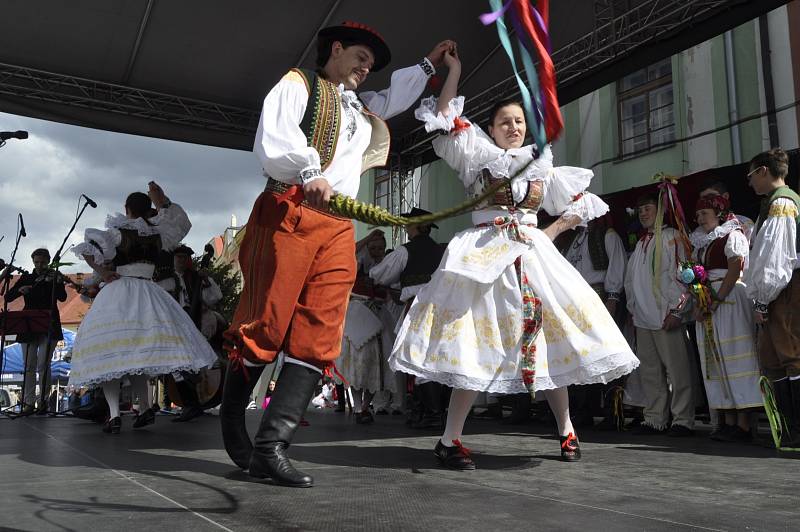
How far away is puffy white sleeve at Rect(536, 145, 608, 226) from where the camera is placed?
3.50m

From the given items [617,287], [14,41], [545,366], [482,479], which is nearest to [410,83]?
[545,366]

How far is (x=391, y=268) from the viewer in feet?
21.1

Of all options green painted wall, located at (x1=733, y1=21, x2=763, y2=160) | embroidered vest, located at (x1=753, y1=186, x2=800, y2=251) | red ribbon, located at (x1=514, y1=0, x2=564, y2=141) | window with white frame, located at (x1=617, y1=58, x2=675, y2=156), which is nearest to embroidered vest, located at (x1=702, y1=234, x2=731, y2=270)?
embroidered vest, located at (x1=753, y1=186, x2=800, y2=251)

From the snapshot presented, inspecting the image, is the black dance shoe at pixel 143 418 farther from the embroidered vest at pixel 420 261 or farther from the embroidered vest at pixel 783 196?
the embroidered vest at pixel 783 196

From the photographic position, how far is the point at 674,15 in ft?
18.4

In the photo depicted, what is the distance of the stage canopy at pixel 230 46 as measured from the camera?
586 cm

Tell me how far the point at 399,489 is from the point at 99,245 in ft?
12.3

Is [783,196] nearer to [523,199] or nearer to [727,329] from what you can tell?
[727,329]

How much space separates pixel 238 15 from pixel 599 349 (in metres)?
4.62

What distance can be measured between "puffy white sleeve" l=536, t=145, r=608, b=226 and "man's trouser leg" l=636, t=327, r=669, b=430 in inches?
84.8

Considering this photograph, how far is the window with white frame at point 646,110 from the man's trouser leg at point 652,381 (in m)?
6.87

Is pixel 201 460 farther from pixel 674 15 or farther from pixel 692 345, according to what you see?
pixel 674 15

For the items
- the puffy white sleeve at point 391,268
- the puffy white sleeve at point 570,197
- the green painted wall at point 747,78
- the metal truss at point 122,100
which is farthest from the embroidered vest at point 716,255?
the green painted wall at point 747,78

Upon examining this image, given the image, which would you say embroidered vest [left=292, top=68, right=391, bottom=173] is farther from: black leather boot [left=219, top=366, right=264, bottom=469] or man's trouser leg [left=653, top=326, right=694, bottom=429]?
man's trouser leg [left=653, top=326, right=694, bottom=429]
